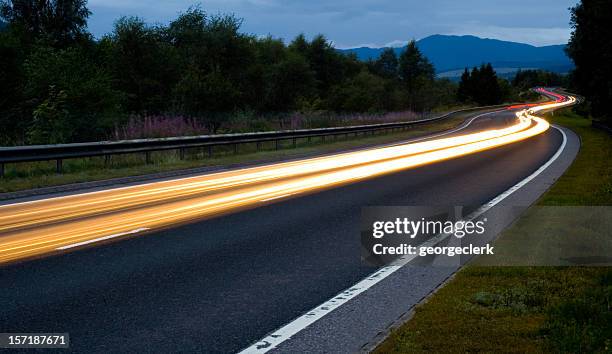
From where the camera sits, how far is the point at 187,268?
6.86 metres

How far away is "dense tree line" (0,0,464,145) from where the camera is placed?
31.1 m

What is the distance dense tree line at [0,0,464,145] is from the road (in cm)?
1230

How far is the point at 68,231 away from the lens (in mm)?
8930

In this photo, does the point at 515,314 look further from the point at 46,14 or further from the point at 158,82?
the point at 46,14

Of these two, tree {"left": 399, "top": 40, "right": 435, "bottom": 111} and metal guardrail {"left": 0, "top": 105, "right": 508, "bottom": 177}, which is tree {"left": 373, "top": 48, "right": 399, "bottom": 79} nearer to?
tree {"left": 399, "top": 40, "right": 435, "bottom": 111}

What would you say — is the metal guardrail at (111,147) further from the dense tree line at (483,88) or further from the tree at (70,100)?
the dense tree line at (483,88)

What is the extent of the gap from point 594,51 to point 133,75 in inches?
1399

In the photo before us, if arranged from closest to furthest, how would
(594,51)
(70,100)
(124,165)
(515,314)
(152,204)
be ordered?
1. (515,314)
2. (152,204)
3. (124,165)
4. (70,100)
5. (594,51)

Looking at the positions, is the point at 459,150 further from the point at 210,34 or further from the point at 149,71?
the point at 210,34

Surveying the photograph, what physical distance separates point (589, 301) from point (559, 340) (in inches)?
44.9

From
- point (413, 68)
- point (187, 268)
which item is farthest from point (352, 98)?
point (187, 268)

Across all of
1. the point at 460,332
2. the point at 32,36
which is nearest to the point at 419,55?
the point at 32,36

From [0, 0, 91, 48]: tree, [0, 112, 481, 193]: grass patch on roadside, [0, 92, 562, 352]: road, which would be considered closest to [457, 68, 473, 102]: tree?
[0, 0, 91, 48]: tree

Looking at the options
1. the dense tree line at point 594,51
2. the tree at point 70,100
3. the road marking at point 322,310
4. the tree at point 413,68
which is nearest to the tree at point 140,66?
the tree at point 70,100
